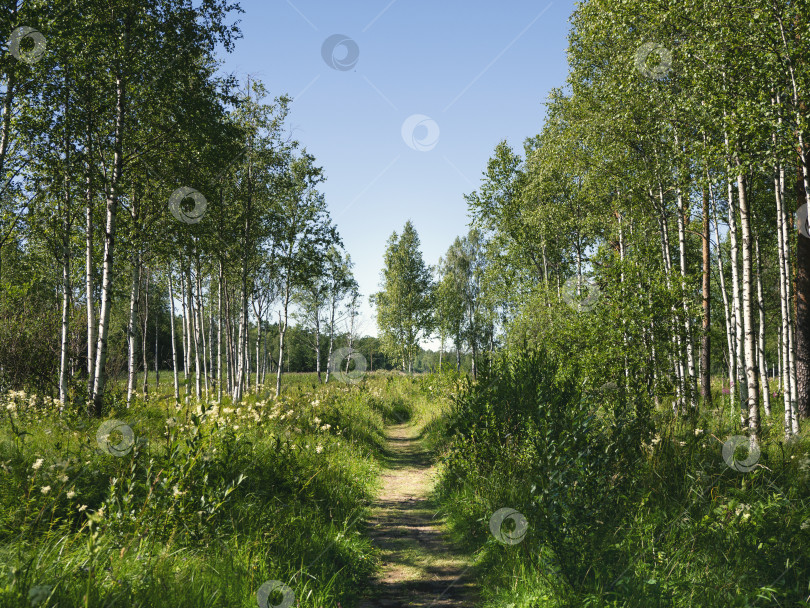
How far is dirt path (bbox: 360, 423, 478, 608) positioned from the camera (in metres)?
4.31

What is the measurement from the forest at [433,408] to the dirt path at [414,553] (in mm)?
46

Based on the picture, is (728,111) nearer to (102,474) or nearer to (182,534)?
(182,534)

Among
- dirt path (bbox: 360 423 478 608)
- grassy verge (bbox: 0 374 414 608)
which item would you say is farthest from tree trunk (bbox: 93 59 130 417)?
dirt path (bbox: 360 423 478 608)

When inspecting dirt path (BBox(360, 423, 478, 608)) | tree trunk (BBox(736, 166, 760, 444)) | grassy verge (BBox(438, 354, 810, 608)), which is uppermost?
tree trunk (BBox(736, 166, 760, 444))

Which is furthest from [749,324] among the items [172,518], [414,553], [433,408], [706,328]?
[433,408]

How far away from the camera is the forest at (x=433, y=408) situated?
3.70 meters

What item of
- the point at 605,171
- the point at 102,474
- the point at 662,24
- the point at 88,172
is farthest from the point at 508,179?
the point at 102,474

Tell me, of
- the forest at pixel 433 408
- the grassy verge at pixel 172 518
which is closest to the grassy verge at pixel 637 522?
the forest at pixel 433 408

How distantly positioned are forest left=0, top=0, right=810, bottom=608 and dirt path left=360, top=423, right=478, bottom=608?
0.05 metres

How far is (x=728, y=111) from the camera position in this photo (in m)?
7.68

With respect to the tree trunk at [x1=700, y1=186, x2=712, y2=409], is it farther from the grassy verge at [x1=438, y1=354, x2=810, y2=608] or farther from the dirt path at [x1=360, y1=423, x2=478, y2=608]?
the dirt path at [x1=360, y1=423, x2=478, y2=608]

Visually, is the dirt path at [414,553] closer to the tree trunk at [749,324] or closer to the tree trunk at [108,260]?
the tree trunk at [749,324]

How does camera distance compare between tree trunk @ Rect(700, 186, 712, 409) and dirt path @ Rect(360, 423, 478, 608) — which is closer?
dirt path @ Rect(360, 423, 478, 608)

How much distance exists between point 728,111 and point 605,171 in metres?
6.01
